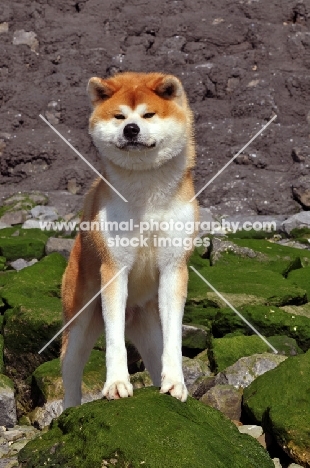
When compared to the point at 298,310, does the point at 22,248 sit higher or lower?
lower

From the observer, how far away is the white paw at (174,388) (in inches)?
266

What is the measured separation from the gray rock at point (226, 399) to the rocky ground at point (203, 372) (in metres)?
0.01

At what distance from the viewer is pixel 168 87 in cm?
716

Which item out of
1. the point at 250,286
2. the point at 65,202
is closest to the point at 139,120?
the point at 250,286

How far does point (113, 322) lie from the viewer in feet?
22.7

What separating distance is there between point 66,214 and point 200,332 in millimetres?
13615

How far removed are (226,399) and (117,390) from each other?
9.43 feet

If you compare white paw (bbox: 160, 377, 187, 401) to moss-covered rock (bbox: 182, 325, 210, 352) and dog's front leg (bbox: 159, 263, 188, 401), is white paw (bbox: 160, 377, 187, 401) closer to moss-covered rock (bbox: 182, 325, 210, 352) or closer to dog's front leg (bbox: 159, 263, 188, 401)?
dog's front leg (bbox: 159, 263, 188, 401)

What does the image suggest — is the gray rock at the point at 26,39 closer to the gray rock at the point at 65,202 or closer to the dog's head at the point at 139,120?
the gray rock at the point at 65,202

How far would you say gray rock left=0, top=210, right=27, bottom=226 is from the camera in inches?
964

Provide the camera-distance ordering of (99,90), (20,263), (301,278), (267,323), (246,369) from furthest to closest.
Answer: (20,263), (301,278), (267,323), (246,369), (99,90)

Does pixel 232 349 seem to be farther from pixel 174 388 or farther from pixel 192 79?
pixel 192 79

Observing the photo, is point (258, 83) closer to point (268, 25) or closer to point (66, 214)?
point (268, 25)

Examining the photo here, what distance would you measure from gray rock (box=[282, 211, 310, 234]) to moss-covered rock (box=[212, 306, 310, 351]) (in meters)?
10.7
